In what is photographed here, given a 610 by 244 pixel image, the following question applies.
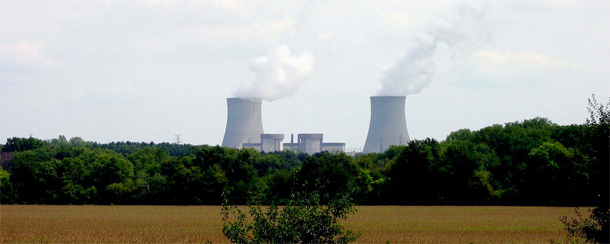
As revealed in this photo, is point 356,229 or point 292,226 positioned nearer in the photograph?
point 292,226

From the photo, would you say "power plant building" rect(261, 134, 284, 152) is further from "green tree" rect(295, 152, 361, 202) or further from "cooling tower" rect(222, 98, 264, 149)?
"green tree" rect(295, 152, 361, 202)

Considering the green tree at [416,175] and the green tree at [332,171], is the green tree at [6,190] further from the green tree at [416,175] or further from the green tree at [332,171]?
the green tree at [416,175]

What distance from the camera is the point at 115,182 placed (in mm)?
60781

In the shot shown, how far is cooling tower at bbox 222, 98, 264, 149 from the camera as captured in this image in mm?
120250

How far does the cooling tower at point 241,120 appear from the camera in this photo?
120250 mm

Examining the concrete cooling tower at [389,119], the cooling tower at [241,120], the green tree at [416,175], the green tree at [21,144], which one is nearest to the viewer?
the green tree at [416,175]

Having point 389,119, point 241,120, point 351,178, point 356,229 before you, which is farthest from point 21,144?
point 356,229

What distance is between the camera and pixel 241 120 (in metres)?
122

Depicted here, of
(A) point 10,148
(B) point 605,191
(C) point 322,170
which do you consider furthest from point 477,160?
(A) point 10,148

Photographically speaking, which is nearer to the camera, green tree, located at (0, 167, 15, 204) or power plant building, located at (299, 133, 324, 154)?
green tree, located at (0, 167, 15, 204)

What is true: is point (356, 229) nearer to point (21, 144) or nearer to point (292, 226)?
point (292, 226)

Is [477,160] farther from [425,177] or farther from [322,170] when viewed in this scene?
[322,170]

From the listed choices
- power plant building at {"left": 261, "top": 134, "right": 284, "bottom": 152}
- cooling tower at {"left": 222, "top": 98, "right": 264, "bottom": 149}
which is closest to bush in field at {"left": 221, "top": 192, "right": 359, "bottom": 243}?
cooling tower at {"left": 222, "top": 98, "right": 264, "bottom": 149}

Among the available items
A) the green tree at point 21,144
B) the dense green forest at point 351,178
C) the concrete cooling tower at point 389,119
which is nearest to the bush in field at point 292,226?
the dense green forest at point 351,178
